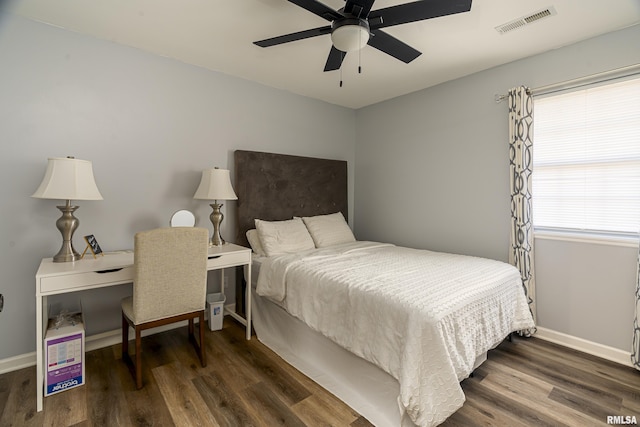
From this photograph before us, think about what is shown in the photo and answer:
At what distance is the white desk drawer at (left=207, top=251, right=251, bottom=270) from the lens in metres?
2.42

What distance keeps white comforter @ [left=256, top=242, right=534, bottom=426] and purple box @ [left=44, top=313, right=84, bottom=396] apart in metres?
1.27

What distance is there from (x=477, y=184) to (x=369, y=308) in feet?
6.50

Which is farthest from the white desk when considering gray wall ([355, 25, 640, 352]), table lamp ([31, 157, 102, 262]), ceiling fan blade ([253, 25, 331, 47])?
gray wall ([355, 25, 640, 352])

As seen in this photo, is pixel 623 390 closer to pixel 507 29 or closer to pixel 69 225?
pixel 507 29

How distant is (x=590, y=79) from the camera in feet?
7.73

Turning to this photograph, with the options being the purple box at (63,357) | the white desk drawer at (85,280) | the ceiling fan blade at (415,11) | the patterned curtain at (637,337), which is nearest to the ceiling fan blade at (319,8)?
the ceiling fan blade at (415,11)

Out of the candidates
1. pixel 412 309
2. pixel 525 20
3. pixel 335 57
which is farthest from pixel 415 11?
pixel 412 309

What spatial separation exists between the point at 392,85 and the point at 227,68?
1768 millimetres

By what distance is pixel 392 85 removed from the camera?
3350 mm

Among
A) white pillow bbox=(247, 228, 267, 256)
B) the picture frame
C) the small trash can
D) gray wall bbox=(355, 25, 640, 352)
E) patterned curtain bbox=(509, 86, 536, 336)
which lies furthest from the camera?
white pillow bbox=(247, 228, 267, 256)

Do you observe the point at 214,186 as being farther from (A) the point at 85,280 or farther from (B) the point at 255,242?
(A) the point at 85,280

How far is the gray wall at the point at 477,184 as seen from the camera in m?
2.32

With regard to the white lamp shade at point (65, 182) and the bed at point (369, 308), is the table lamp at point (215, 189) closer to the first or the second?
the bed at point (369, 308)

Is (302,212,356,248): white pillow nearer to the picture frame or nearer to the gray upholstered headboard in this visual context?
the gray upholstered headboard
